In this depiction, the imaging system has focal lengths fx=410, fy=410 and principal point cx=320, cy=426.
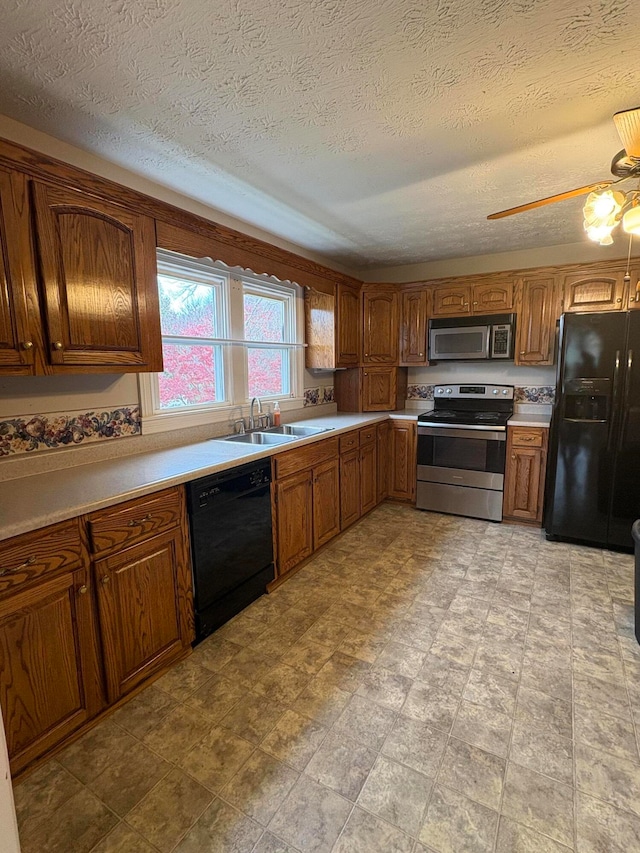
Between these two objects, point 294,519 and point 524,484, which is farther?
point 524,484

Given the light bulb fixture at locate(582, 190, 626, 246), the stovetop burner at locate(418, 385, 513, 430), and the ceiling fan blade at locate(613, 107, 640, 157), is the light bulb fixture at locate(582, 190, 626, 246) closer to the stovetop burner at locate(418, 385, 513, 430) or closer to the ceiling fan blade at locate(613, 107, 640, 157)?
the ceiling fan blade at locate(613, 107, 640, 157)

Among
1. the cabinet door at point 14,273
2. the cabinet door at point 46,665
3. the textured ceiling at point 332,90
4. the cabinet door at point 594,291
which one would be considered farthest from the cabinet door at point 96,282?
the cabinet door at point 594,291

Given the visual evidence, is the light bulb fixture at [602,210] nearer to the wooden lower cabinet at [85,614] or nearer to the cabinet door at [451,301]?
the cabinet door at [451,301]

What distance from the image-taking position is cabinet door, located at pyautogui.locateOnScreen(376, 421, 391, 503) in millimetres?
3916

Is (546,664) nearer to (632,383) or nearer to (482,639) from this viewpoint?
(482,639)

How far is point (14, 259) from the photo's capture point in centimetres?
153

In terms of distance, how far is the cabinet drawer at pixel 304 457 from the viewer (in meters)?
2.57

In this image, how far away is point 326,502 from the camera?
3102 millimetres

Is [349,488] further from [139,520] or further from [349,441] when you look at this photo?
[139,520]

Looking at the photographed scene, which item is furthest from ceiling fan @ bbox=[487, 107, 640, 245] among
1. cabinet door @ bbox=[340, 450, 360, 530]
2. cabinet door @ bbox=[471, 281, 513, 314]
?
cabinet door @ bbox=[340, 450, 360, 530]

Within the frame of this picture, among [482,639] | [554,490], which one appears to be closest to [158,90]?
[482,639]

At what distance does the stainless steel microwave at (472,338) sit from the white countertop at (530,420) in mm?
550

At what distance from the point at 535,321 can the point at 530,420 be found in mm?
854

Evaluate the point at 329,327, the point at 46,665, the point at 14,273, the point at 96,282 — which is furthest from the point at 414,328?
the point at 46,665
